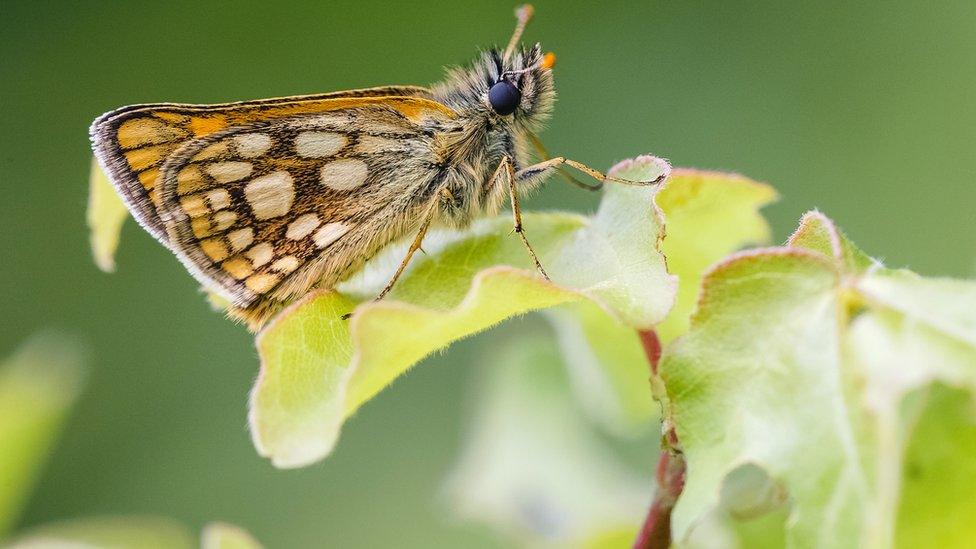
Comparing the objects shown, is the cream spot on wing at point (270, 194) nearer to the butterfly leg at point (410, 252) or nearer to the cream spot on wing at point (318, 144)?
the cream spot on wing at point (318, 144)

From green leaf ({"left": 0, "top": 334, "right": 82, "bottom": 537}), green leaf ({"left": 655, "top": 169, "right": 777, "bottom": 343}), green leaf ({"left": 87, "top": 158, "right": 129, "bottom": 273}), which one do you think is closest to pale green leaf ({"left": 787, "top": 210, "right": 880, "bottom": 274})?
green leaf ({"left": 655, "top": 169, "right": 777, "bottom": 343})

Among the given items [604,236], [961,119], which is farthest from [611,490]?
[961,119]

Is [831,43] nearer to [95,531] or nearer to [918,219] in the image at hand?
[918,219]

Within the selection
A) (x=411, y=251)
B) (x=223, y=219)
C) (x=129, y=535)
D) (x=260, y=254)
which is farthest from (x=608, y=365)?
(x=129, y=535)

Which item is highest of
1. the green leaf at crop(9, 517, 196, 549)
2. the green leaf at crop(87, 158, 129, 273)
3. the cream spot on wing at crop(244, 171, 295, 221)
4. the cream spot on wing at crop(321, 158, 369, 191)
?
the cream spot on wing at crop(321, 158, 369, 191)

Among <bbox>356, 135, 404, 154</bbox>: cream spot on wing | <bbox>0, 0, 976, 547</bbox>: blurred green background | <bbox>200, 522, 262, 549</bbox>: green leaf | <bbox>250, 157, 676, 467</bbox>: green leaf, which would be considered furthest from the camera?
<bbox>0, 0, 976, 547</bbox>: blurred green background

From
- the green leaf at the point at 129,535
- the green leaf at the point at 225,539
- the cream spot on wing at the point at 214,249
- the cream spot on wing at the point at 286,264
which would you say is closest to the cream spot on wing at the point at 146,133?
the cream spot on wing at the point at 214,249

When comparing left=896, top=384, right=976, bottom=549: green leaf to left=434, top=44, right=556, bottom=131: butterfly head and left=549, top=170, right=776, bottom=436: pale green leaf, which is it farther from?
left=434, top=44, right=556, bottom=131: butterfly head
